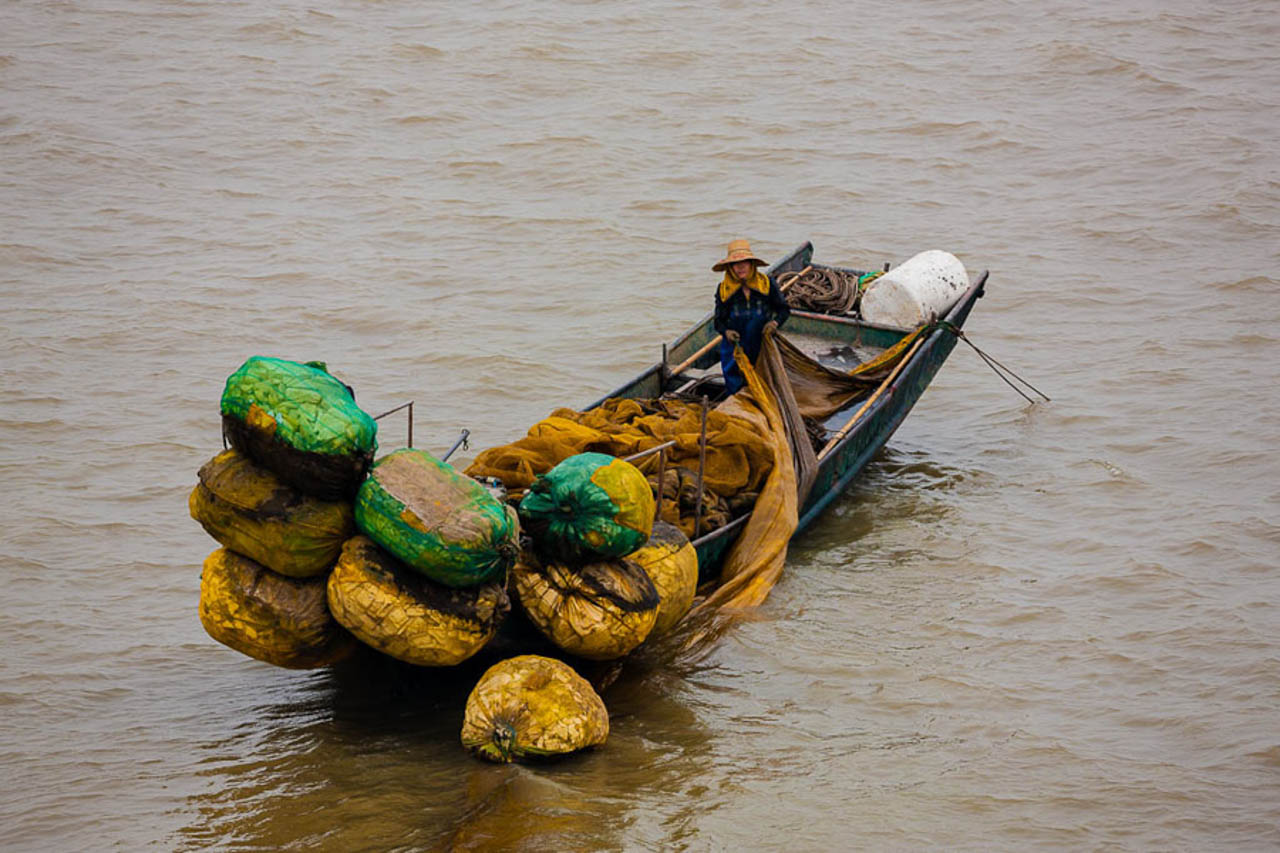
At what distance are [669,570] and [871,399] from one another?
325 cm

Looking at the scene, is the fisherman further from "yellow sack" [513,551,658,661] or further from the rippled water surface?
"yellow sack" [513,551,658,661]

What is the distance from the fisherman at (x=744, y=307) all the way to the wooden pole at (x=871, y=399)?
73cm

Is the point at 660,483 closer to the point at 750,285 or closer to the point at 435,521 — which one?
the point at 435,521

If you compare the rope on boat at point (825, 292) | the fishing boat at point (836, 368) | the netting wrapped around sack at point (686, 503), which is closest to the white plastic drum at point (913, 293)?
the fishing boat at point (836, 368)

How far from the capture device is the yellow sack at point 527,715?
5629 millimetres

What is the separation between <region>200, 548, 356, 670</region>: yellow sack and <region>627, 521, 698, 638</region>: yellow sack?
1465mm

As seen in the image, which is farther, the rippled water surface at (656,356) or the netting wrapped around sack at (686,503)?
the netting wrapped around sack at (686,503)

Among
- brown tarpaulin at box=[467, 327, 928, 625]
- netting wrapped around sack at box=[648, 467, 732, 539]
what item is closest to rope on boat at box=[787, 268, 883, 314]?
brown tarpaulin at box=[467, 327, 928, 625]

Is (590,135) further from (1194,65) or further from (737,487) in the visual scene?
(737,487)

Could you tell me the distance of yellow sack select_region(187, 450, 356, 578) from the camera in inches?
216

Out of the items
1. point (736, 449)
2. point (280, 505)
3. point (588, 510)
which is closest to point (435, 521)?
point (280, 505)

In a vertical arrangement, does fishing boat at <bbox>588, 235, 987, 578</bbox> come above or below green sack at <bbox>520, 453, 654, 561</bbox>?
below

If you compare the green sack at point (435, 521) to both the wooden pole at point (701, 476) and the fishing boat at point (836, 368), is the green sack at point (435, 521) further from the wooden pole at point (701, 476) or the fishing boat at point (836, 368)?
the fishing boat at point (836, 368)

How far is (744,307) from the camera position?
8656 millimetres
